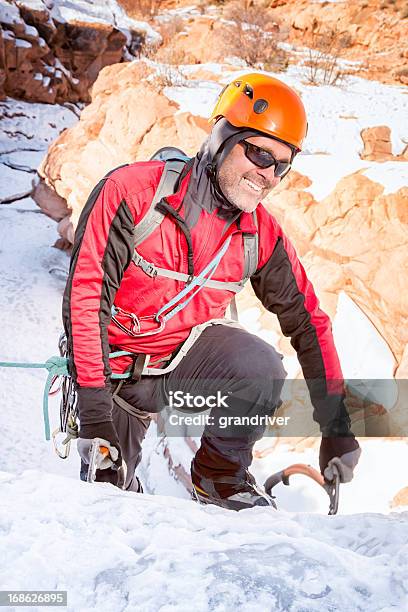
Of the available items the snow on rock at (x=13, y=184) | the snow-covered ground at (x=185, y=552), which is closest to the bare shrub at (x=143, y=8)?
the snow on rock at (x=13, y=184)

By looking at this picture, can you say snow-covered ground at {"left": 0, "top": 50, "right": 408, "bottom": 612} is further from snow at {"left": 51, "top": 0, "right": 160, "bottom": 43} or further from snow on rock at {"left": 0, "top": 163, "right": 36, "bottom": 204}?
snow at {"left": 51, "top": 0, "right": 160, "bottom": 43}

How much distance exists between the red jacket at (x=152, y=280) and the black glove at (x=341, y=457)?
21cm

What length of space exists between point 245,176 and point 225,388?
898 millimetres

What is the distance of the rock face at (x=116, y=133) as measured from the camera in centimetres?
643

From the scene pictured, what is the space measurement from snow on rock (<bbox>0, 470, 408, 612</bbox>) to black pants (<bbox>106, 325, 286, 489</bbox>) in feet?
2.79

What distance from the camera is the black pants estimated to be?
188 cm

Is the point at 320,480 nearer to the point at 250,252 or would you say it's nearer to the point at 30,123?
the point at 250,252

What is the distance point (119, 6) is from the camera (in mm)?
22578

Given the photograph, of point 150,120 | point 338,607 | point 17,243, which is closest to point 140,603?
point 338,607

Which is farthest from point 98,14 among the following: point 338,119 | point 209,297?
point 209,297

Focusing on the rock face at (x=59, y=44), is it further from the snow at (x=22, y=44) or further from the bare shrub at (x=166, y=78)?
the bare shrub at (x=166, y=78)

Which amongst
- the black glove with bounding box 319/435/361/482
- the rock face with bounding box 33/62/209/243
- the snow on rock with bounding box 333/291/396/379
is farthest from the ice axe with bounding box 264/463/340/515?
the rock face with bounding box 33/62/209/243

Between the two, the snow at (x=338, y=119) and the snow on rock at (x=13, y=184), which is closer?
the snow at (x=338, y=119)

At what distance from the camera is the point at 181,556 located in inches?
32.1
